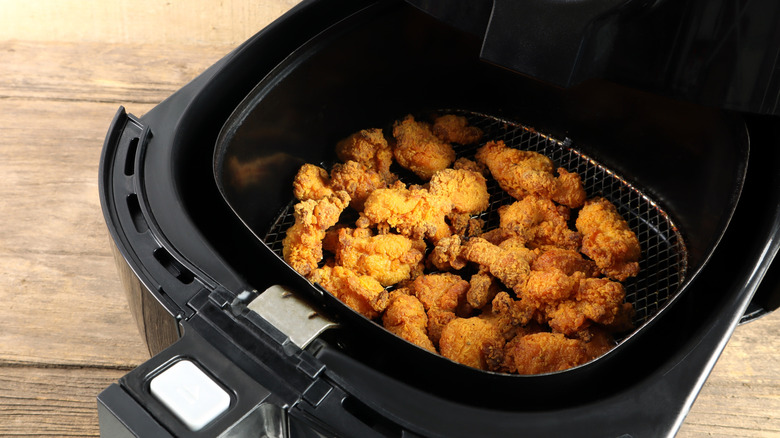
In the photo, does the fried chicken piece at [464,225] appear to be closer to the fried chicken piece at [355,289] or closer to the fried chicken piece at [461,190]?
the fried chicken piece at [461,190]

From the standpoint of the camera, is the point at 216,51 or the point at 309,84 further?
the point at 216,51

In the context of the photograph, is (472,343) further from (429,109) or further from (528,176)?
(429,109)

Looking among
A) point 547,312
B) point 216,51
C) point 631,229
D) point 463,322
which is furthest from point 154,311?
point 216,51

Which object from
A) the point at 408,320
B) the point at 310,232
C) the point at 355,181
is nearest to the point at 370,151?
the point at 355,181

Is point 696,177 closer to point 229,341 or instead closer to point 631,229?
point 631,229

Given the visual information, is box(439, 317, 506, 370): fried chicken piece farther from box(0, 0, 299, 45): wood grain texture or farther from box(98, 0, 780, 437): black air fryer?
box(0, 0, 299, 45): wood grain texture

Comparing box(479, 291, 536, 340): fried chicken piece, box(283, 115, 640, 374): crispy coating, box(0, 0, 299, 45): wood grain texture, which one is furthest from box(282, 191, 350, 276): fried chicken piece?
box(0, 0, 299, 45): wood grain texture

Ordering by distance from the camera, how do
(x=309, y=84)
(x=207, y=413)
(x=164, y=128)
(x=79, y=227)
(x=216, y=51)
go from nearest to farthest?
(x=207, y=413) < (x=164, y=128) < (x=309, y=84) < (x=79, y=227) < (x=216, y=51)
